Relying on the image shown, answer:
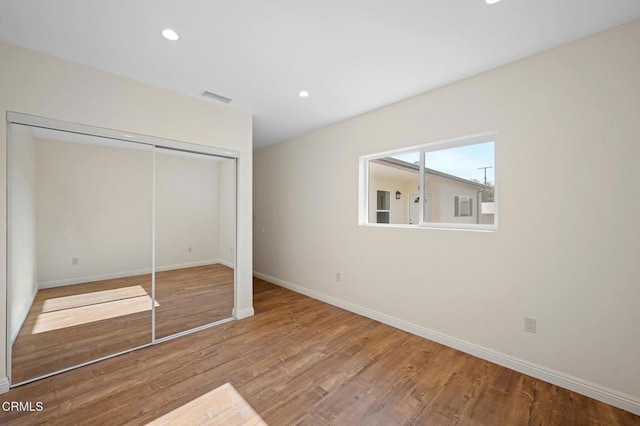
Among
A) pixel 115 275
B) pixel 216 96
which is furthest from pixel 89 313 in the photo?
pixel 216 96

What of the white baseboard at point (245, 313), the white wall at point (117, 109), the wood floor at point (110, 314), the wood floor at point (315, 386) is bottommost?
the wood floor at point (315, 386)

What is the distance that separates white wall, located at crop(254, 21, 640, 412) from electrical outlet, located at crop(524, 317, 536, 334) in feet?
0.13

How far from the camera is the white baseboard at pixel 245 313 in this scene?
11.0 ft

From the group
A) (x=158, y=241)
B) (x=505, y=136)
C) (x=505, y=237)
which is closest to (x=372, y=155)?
(x=505, y=136)

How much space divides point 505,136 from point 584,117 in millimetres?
504

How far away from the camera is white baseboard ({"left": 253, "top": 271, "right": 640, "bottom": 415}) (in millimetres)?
1849

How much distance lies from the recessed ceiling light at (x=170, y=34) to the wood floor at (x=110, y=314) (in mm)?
2289

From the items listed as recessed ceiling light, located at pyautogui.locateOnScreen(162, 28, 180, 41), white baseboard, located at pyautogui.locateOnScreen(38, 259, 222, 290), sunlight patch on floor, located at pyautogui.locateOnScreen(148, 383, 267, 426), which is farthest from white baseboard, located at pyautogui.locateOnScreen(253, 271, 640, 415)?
recessed ceiling light, located at pyautogui.locateOnScreen(162, 28, 180, 41)

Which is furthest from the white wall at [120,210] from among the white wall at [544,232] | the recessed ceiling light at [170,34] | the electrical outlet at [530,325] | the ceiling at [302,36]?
the electrical outlet at [530,325]

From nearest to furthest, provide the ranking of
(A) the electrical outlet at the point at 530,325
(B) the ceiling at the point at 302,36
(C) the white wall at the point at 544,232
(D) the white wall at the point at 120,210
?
(B) the ceiling at the point at 302,36 → (C) the white wall at the point at 544,232 → (A) the electrical outlet at the point at 530,325 → (D) the white wall at the point at 120,210

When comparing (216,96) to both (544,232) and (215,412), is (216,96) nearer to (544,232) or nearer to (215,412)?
(215,412)

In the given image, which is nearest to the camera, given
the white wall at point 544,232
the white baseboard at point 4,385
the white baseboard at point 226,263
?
the white wall at point 544,232

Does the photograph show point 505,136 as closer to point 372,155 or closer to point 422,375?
point 372,155

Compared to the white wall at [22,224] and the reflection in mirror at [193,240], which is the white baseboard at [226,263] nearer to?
the reflection in mirror at [193,240]
